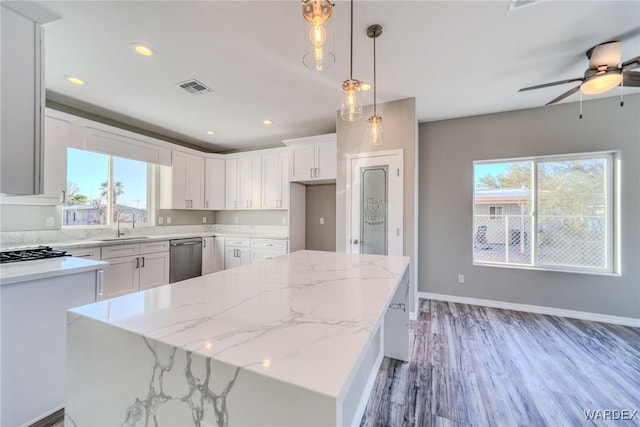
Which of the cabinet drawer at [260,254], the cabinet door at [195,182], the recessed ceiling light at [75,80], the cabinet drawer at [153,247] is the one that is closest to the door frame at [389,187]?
the cabinet drawer at [260,254]

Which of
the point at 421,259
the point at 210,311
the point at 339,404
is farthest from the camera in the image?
the point at 421,259

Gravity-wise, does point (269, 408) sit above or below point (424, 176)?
below

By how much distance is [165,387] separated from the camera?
669 millimetres

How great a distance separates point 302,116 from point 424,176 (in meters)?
2.06

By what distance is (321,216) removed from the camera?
4629 millimetres

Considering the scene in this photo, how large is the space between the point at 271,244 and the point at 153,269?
1.75 meters

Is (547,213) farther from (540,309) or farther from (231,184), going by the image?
(231,184)

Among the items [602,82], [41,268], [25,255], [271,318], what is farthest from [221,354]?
[602,82]

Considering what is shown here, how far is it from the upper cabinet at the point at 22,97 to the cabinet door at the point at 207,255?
9.85 feet

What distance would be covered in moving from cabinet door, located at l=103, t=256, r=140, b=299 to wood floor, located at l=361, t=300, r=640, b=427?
3270 millimetres

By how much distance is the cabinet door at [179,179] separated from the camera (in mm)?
4324

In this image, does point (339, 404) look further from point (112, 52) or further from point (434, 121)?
point (434, 121)

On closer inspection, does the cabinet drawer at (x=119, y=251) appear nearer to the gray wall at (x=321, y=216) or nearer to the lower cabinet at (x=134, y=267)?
the lower cabinet at (x=134, y=267)

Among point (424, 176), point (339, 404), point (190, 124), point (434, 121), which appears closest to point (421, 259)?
point (424, 176)
